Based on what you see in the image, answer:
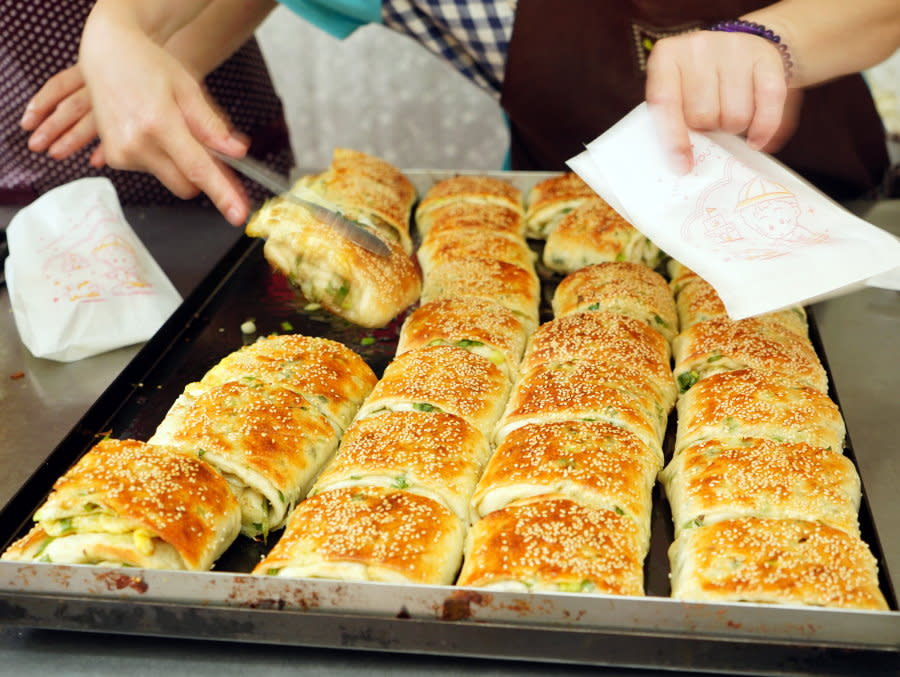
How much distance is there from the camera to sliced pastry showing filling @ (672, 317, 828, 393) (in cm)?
289

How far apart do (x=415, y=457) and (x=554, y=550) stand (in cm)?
53

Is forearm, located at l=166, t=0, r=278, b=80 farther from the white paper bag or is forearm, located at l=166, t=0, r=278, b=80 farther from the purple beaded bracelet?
the purple beaded bracelet

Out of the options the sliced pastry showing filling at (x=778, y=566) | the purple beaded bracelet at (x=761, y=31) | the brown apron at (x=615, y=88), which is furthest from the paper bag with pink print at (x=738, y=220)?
the brown apron at (x=615, y=88)

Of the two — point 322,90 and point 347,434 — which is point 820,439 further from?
point 322,90

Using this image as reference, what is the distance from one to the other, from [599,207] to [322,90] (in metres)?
3.92

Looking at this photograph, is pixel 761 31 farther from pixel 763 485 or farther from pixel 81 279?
pixel 81 279

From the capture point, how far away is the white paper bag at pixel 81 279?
3.25 m

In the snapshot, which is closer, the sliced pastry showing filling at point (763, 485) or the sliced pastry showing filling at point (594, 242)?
the sliced pastry showing filling at point (763, 485)

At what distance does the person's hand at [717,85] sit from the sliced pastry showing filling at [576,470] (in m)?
0.90

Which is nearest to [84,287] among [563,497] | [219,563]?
[219,563]

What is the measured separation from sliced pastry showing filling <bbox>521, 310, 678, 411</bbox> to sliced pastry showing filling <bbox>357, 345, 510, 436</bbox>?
0.60 feet

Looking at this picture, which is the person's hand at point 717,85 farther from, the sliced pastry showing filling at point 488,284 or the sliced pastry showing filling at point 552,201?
the sliced pastry showing filling at point 552,201

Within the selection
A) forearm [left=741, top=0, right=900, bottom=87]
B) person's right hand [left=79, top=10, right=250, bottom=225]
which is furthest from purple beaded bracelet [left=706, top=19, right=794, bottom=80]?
A: person's right hand [left=79, top=10, right=250, bottom=225]

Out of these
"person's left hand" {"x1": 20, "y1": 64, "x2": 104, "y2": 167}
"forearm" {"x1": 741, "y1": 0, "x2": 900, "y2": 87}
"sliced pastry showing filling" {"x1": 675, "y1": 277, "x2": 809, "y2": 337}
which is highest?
"person's left hand" {"x1": 20, "y1": 64, "x2": 104, "y2": 167}
